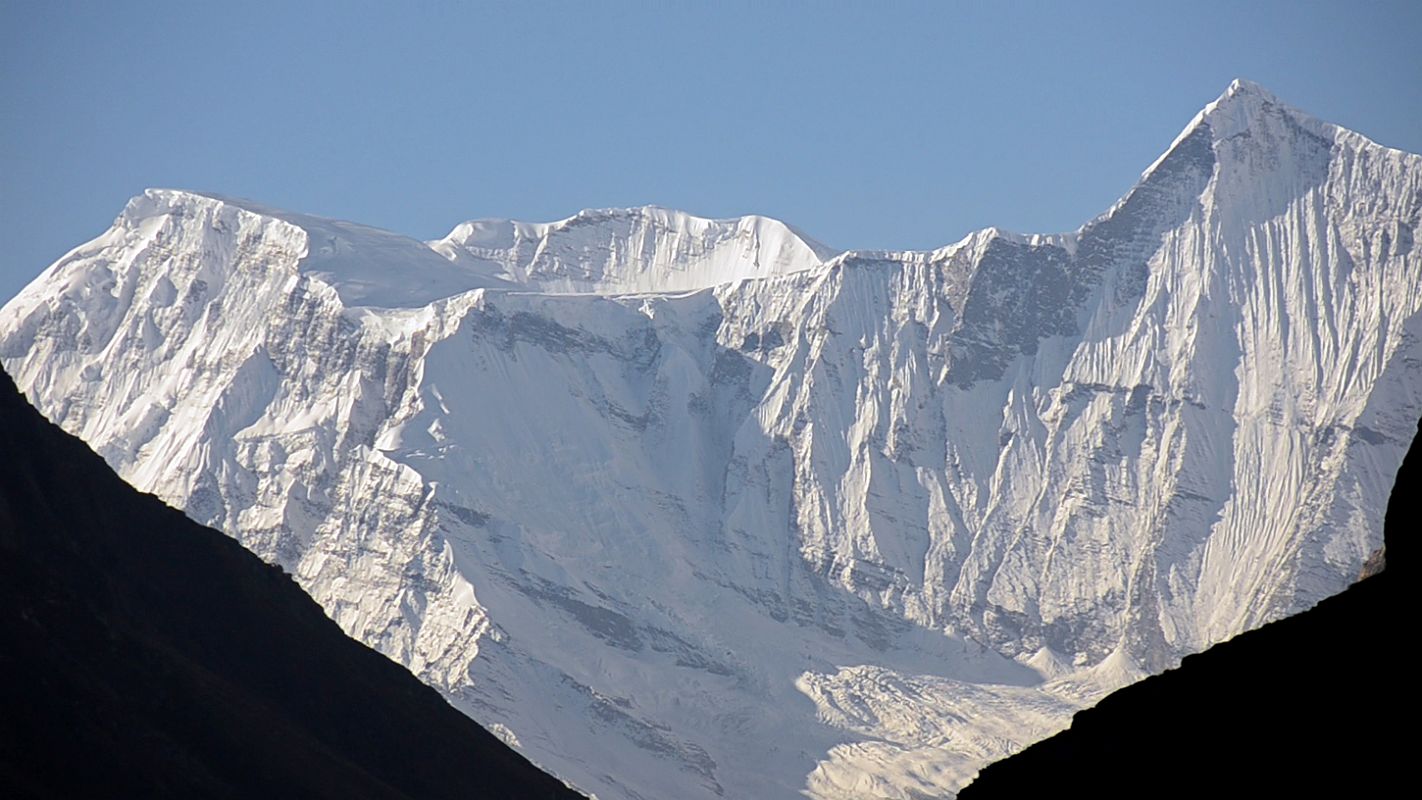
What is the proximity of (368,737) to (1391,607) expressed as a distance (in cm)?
7677

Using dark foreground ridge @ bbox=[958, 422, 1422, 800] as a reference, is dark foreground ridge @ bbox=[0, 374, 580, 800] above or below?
above

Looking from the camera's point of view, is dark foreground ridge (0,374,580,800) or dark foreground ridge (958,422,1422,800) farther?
dark foreground ridge (0,374,580,800)

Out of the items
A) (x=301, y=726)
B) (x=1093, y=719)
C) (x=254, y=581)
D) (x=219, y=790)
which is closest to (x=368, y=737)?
(x=301, y=726)

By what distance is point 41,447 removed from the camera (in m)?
103

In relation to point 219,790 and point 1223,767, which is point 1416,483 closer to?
point 1223,767

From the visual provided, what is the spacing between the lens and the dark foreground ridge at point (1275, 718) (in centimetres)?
3316

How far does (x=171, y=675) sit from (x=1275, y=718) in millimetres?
67725

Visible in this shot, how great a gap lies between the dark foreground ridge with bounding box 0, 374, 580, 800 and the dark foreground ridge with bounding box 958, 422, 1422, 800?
51.3 metres

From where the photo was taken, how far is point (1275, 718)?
35.0 meters

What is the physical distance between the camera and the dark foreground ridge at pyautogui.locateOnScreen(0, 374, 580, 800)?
283 ft

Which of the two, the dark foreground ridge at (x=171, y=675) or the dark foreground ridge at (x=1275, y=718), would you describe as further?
the dark foreground ridge at (x=171, y=675)

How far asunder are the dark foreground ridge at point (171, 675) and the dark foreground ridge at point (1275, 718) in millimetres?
51345

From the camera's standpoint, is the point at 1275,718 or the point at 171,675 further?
the point at 171,675

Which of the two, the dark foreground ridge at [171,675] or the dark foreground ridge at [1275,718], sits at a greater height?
the dark foreground ridge at [171,675]
